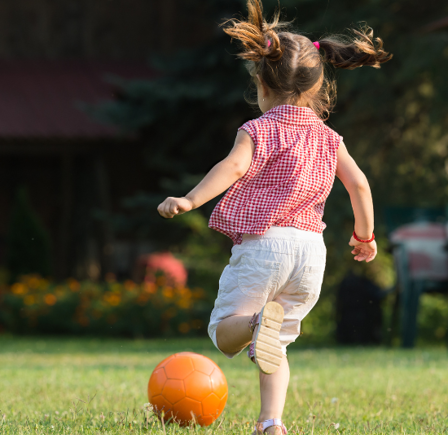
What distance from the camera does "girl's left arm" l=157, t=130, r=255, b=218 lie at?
2.68 meters

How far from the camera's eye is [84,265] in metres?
13.2

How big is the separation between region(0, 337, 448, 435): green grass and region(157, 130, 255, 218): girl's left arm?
101cm

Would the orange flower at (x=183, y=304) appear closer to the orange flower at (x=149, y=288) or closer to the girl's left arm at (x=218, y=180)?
the orange flower at (x=149, y=288)

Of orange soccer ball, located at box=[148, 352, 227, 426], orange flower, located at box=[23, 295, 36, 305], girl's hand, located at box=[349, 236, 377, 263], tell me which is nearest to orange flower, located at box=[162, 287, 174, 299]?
orange flower, located at box=[23, 295, 36, 305]

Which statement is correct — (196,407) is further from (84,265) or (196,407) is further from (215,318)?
(84,265)

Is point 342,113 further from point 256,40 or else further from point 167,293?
point 256,40

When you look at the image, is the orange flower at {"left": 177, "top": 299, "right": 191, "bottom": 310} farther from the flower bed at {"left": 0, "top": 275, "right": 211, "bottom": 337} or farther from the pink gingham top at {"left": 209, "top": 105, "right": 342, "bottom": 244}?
the pink gingham top at {"left": 209, "top": 105, "right": 342, "bottom": 244}

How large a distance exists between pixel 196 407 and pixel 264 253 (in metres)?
0.89

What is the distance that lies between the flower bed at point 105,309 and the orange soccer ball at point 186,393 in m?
6.94

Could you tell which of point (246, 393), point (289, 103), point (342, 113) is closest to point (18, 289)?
point (342, 113)

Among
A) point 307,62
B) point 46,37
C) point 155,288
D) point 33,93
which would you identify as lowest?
point 155,288

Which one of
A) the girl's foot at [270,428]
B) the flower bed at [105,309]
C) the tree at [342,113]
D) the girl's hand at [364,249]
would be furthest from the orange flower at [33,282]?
the girl's foot at [270,428]

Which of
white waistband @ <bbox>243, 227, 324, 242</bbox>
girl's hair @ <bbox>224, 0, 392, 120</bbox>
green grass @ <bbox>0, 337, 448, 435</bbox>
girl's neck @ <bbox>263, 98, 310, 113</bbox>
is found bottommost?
green grass @ <bbox>0, 337, 448, 435</bbox>

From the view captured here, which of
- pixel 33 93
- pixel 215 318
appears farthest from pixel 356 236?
pixel 33 93
